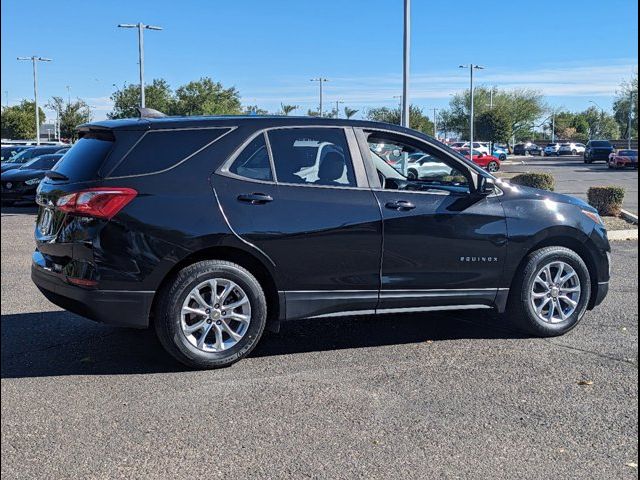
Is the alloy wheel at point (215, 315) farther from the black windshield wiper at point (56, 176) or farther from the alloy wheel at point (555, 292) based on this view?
the alloy wheel at point (555, 292)

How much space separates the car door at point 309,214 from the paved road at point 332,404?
531 mm

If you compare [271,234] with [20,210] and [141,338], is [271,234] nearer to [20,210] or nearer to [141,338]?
[141,338]

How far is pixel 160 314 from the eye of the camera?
16.0 feet

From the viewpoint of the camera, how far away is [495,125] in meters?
64.8

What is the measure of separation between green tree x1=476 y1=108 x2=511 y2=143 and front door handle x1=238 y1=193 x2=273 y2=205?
62637mm

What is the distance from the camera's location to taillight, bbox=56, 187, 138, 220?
186 inches

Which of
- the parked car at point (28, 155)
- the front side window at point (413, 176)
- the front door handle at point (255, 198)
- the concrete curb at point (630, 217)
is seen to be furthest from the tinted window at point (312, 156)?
the parked car at point (28, 155)

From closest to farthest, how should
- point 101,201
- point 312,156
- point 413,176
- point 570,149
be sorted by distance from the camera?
point 101,201 → point 312,156 → point 413,176 → point 570,149

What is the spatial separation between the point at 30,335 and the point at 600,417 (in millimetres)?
4310

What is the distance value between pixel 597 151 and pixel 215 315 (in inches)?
2185

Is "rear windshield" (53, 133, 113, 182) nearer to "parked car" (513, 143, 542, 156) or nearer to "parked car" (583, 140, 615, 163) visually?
"parked car" (583, 140, 615, 163)

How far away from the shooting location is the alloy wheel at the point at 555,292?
589 cm

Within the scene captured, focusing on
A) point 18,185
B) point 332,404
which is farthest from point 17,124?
point 332,404

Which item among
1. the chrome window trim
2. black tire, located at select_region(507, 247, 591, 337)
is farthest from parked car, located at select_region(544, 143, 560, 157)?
the chrome window trim
